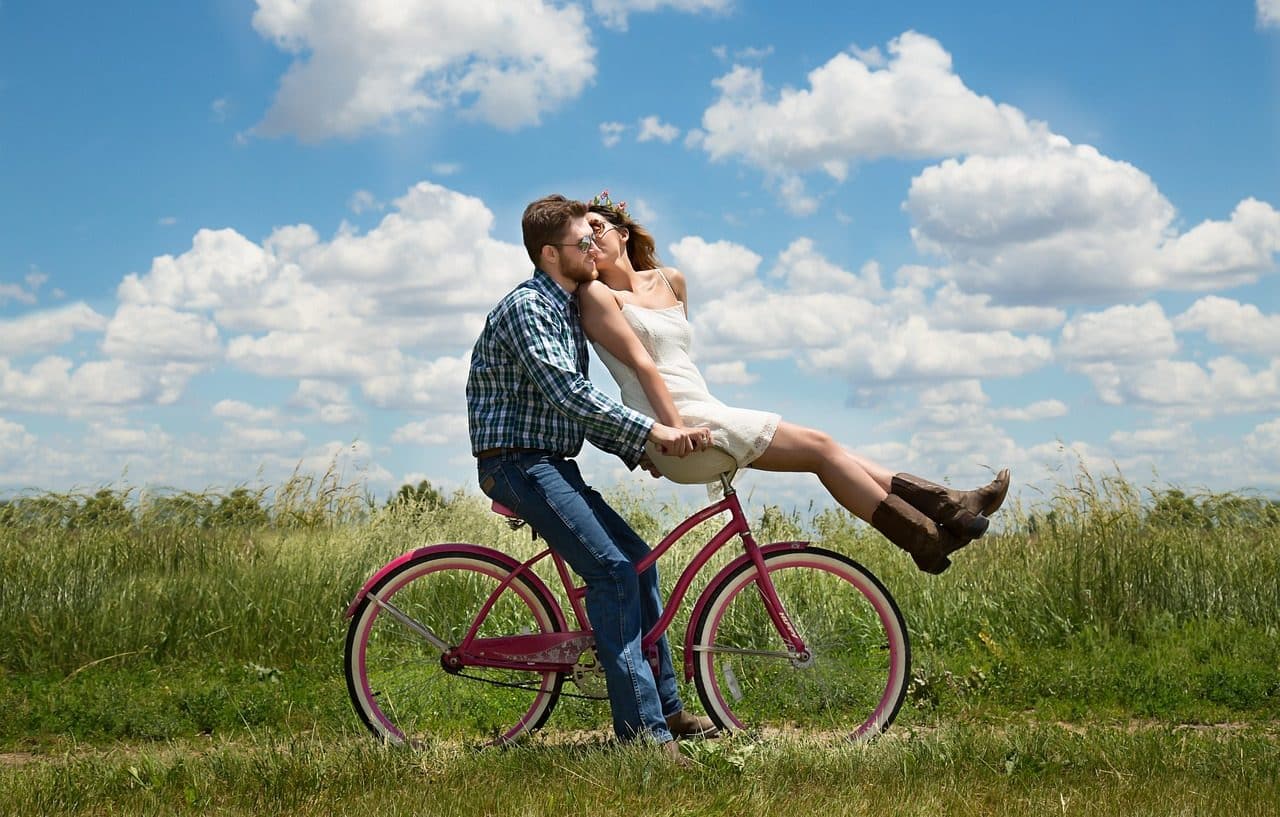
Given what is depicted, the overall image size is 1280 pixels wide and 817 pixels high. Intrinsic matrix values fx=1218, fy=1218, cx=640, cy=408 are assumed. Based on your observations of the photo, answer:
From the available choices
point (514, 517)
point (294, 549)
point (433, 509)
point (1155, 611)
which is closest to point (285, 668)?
point (294, 549)

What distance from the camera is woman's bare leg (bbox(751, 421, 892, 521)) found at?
5.05 meters

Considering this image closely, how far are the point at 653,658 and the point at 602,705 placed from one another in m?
1.27

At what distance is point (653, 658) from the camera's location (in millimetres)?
5312

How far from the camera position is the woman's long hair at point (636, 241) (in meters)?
5.74

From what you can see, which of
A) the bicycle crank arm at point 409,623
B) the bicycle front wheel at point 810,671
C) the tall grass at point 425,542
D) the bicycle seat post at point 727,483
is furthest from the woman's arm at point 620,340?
the tall grass at point 425,542

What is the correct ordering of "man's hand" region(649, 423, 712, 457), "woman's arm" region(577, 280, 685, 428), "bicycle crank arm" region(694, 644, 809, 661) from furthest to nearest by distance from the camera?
1. "bicycle crank arm" region(694, 644, 809, 661)
2. "woman's arm" region(577, 280, 685, 428)
3. "man's hand" region(649, 423, 712, 457)

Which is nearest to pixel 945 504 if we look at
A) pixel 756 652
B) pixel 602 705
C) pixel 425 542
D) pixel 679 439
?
pixel 756 652

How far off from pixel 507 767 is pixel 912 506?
6.49 feet

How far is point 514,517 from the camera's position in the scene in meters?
5.21

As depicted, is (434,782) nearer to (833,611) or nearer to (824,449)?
(824,449)

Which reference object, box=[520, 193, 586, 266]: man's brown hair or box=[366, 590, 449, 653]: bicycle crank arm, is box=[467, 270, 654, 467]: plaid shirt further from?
box=[366, 590, 449, 653]: bicycle crank arm

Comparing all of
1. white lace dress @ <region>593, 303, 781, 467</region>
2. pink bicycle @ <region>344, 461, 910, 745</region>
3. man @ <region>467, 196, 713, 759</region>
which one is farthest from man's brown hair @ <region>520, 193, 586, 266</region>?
pink bicycle @ <region>344, 461, 910, 745</region>

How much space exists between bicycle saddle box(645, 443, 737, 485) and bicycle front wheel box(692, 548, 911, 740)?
0.52 metres

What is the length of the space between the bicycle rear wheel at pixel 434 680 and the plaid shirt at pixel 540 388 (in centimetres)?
71
